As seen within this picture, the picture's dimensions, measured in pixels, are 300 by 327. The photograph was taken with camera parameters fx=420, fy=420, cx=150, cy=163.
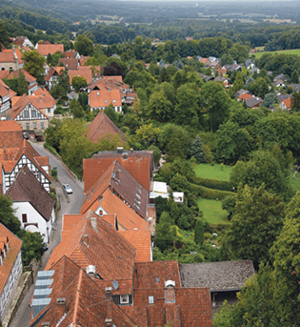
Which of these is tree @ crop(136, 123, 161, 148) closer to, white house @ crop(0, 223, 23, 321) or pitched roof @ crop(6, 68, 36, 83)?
pitched roof @ crop(6, 68, 36, 83)

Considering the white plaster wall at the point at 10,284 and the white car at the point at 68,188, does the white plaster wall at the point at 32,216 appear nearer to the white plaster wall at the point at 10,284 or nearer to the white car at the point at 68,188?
the white plaster wall at the point at 10,284

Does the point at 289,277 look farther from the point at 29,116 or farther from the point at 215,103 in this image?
the point at 215,103

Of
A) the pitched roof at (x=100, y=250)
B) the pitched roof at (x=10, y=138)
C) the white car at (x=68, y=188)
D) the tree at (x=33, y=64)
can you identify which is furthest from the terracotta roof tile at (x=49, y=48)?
the pitched roof at (x=100, y=250)

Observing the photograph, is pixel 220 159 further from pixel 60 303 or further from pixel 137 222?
pixel 60 303

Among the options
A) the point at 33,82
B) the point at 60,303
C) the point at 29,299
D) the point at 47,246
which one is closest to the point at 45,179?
the point at 47,246

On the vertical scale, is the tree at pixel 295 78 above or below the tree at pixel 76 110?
below
